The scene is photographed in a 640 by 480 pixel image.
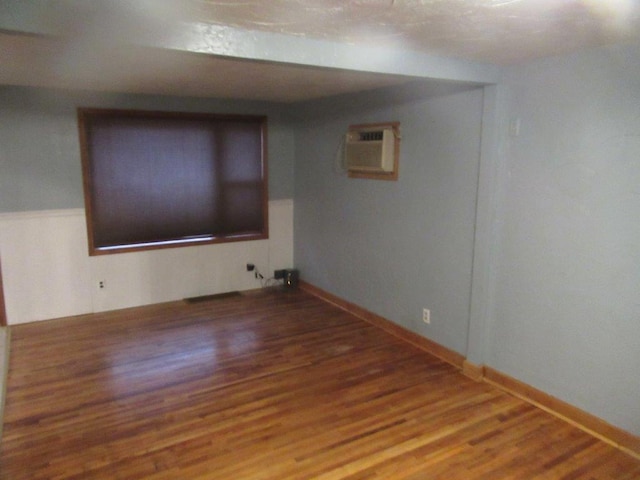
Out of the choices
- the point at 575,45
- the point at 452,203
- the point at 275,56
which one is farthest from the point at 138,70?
the point at 575,45

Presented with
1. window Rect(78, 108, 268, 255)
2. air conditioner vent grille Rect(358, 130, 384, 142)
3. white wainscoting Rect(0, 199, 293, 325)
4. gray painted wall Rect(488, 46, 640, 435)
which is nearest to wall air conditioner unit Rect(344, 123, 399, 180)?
air conditioner vent grille Rect(358, 130, 384, 142)

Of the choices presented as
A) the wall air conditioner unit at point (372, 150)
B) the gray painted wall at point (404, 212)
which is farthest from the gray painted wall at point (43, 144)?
the wall air conditioner unit at point (372, 150)

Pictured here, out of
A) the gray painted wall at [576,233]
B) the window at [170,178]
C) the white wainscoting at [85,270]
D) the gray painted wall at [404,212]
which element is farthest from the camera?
the window at [170,178]

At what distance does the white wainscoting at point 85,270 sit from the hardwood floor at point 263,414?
1.10ft

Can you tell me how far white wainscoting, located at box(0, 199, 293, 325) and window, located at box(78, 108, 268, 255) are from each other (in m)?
0.12

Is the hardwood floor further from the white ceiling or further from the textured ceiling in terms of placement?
the textured ceiling

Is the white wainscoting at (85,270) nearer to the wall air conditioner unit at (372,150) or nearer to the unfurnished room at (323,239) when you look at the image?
the unfurnished room at (323,239)

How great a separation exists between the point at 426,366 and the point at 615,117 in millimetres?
2037

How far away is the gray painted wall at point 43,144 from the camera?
4121mm

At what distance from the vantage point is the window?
455 centimetres

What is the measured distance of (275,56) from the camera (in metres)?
2.25

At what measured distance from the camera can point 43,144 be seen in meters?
4.25

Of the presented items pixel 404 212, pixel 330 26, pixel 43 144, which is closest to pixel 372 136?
pixel 404 212

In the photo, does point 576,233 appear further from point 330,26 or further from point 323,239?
point 323,239
